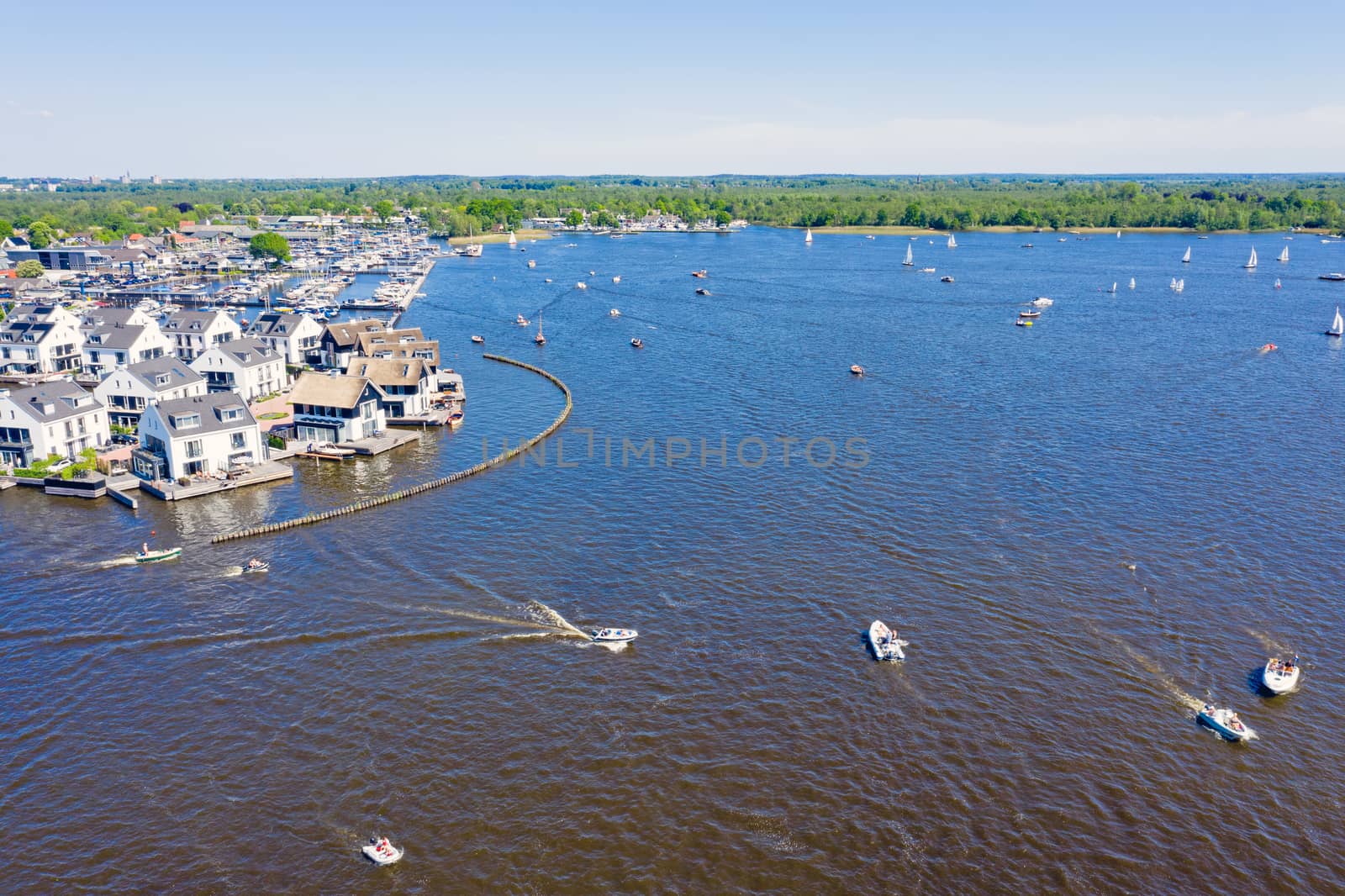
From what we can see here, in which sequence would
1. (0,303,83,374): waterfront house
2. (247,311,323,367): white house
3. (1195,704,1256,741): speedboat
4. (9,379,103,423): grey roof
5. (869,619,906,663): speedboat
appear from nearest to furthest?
(1195,704,1256,741): speedboat
(869,619,906,663): speedboat
(9,379,103,423): grey roof
(0,303,83,374): waterfront house
(247,311,323,367): white house

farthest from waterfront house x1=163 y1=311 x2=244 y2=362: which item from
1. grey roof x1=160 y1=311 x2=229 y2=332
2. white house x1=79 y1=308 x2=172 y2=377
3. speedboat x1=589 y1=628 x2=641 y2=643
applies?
speedboat x1=589 y1=628 x2=641 y2=643

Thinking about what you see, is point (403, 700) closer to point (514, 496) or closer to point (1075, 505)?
point (514, 496)

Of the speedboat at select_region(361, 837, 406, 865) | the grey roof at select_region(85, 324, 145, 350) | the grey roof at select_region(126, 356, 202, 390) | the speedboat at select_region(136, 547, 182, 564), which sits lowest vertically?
the speedboat at select_region(361, 837, 406, 865)

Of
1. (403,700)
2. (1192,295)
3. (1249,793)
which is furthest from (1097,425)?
(1192,295)

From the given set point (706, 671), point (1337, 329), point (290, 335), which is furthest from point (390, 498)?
point (1337, 329)

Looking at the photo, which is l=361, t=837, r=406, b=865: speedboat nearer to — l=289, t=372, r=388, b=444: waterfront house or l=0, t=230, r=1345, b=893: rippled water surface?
l=0, t=230, r=1345, b=893: rippled water surface

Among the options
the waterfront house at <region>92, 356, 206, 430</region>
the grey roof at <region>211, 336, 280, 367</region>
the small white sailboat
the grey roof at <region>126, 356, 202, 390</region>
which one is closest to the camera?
the waterfront house at <region>92, 356, 206, 430</region>

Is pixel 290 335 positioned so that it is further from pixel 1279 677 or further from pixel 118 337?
pixel 1279 677

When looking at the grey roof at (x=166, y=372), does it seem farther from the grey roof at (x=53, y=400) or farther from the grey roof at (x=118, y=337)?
the grey roof at (x=118, y=337)
